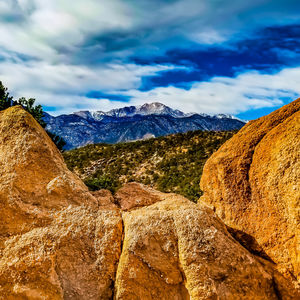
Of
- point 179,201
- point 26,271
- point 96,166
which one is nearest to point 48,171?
point 26,271

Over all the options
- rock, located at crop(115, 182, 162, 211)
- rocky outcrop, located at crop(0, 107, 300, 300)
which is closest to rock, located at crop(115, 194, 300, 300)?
rocky outcrop, located at crop(0, 107, 300, 300)

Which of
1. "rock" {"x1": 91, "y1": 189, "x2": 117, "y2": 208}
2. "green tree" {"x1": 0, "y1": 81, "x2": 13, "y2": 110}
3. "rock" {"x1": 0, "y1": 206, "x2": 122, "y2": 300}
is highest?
"green tree" {"x1": 0, "y1": 81, "x2": 13, "y2": 110}

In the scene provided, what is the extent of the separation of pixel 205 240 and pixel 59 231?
4.05 meters

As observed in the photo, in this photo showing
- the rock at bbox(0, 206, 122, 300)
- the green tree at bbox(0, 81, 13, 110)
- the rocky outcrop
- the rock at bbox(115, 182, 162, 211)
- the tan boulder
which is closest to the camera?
the rock at bbox(0, 206, 122, 300)

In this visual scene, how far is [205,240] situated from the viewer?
277 inches

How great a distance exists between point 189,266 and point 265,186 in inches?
130

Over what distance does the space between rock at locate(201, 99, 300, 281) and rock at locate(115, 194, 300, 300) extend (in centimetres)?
71

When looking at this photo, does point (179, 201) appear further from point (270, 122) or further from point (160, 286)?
point (270, 122)

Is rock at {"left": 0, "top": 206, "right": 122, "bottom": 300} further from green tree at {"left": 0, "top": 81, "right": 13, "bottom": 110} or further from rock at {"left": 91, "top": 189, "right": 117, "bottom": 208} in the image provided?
green tree at {"left": 0, "top": 81, "right": 13, "bottom": 110}

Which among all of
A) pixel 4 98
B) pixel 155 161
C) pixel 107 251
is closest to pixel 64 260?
pixel 107 251

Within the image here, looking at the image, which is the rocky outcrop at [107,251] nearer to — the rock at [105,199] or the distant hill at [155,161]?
the rock at [105,199]

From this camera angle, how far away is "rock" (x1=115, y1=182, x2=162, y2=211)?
9.02 metres

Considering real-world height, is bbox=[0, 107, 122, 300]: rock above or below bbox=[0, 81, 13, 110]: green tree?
below

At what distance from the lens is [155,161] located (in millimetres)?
40500
